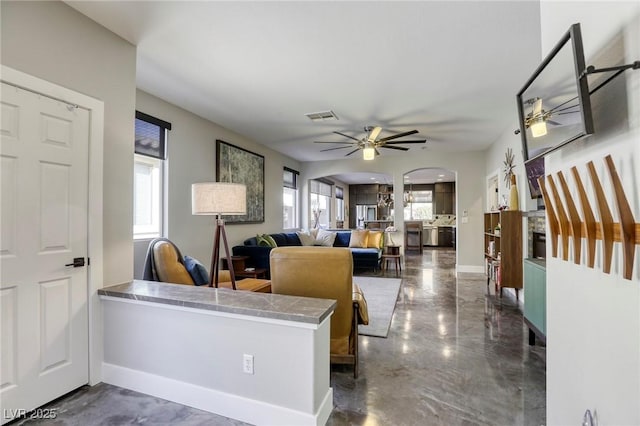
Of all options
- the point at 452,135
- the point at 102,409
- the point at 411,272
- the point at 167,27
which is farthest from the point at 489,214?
the point at 102,409

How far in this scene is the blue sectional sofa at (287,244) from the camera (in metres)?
5.07

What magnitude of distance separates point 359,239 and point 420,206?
6.68 m

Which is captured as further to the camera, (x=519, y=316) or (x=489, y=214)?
(x=489, y=214)

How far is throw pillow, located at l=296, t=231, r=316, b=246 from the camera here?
711 cm

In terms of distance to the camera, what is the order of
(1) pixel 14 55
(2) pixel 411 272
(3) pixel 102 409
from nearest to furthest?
(1) pixel 14 55 → (3) pixel 102 409 → (2) pixel 411 272

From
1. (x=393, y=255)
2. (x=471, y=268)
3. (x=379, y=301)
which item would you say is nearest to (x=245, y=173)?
(x=379, y=301)

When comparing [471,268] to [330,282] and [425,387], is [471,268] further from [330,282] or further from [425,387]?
[330,282]

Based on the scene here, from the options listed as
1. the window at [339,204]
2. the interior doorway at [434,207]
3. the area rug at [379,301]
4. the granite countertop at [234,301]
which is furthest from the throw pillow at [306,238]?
the interior doorway at [434,207]

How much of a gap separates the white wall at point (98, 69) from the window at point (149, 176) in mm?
1194

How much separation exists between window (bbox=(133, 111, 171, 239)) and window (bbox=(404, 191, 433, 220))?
10314 millimetres

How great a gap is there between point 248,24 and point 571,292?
2.61m

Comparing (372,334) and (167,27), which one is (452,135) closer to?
(372,334)

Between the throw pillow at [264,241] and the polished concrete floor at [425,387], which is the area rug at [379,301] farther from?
the throw pillow at [264,241]

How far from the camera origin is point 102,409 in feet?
6.39
